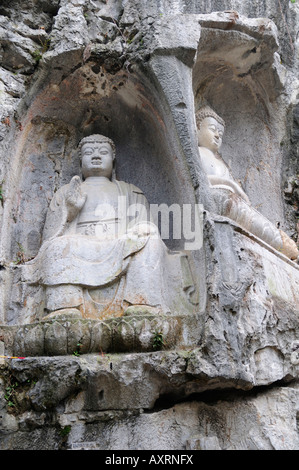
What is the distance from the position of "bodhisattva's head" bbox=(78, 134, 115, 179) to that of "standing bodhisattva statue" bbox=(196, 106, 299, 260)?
0.95m

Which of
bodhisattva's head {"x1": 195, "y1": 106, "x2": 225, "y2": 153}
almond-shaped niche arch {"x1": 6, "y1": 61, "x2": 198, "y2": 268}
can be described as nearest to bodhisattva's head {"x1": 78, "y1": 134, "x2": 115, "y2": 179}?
almond-shaped niche arch {"x1": 6, "y1": 61, "x2": 198, "y2": 268}

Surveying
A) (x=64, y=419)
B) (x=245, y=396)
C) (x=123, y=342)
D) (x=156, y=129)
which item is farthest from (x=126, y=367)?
(x=156, y=129)

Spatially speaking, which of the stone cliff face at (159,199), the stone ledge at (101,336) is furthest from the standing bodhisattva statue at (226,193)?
the stone ledge at (101,336)

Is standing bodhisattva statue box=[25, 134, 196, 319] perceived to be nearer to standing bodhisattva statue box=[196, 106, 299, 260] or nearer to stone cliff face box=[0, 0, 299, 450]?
stone cliff face box=[0, 0, 299, 450]

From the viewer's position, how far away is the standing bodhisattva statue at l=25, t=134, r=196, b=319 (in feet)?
17.1

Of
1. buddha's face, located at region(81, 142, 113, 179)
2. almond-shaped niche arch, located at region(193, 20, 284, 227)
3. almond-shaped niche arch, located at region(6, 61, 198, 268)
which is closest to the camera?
almond-shaped niche arch, located at region(6, 61, 198, 268)

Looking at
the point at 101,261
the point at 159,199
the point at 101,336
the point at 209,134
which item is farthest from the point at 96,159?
the point at 101,336

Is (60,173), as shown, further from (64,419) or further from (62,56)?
(64,419)

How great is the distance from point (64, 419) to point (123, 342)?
0.70 meters

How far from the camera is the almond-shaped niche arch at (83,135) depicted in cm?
628

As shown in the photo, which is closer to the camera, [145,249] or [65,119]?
[145,249]

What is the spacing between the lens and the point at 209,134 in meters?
6.62

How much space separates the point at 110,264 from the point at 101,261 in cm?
10

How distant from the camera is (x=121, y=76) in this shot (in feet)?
21.4
